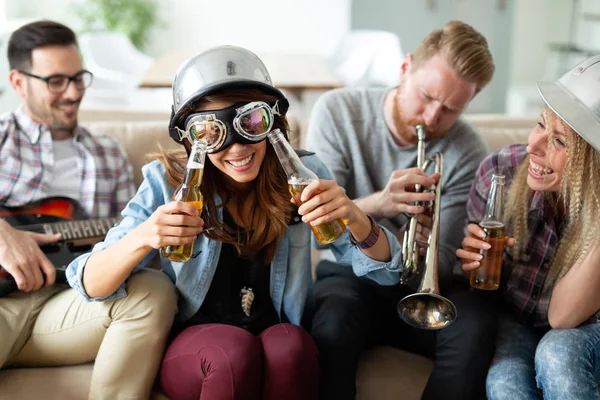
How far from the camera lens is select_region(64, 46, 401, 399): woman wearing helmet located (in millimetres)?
1521

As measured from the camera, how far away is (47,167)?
2.24m

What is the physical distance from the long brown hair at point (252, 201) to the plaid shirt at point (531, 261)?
578 mm

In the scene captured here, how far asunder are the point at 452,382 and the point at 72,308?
999 millimetres

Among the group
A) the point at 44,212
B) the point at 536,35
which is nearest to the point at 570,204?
the point at 44,212

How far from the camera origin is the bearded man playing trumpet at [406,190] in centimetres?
171

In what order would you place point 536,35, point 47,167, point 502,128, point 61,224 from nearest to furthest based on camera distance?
point 61,224, point 47,167, point 502,128, point 536,35

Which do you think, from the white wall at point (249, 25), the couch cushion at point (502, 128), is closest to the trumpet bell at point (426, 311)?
the couch cushion at point (502, 128)

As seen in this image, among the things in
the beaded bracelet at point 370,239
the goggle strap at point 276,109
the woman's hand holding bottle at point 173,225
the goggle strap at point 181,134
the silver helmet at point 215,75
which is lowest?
the beaded bracelet at point 370,239

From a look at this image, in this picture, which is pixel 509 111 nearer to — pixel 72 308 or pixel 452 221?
pixel 452 221

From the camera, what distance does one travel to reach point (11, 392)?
168 centimetres

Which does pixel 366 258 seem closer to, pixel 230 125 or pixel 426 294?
pixel 426 294

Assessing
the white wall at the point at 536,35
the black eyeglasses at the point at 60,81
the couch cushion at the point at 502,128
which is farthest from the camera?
the white wall at the point at 536,35

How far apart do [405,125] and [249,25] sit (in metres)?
5.49

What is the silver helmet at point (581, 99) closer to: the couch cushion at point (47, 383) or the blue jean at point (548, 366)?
the blue jean at point (548, 366)
